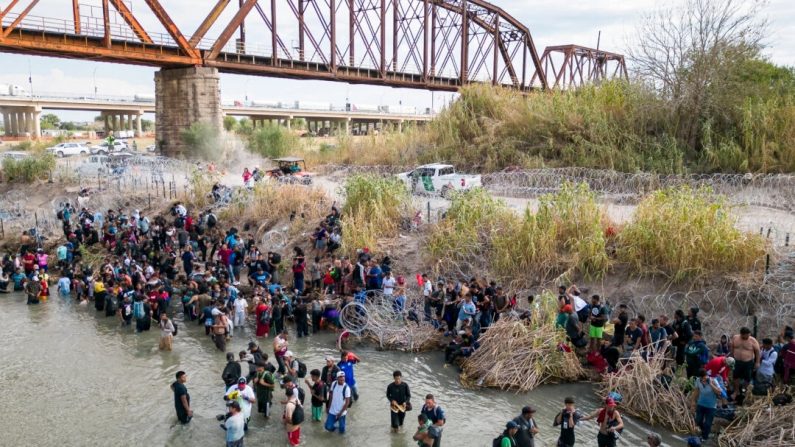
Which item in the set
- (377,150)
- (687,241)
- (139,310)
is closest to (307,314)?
(139,310)

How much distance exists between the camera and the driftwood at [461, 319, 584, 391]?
39.7ft

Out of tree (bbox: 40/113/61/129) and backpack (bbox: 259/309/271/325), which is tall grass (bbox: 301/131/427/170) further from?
tree (bbox: 40/113/61/129)

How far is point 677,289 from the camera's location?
14055 millimetres

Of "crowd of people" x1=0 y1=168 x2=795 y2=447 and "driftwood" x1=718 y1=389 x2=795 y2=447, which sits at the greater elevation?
"crowd of people" x1=0 y1=168 x2=795 y2=447

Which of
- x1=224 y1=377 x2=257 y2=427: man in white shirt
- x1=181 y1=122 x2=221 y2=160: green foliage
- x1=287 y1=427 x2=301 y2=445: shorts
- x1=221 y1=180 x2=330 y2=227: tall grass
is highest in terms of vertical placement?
x1=181 y1=122 x2=221 y2=160: green foliage

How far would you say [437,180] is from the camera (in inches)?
1006

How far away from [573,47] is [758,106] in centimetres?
5617

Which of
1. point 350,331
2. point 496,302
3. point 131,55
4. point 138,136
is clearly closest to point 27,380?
point 350,331

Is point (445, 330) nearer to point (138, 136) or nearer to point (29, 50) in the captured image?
point (29, 50)

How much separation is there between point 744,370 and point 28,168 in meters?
35.0

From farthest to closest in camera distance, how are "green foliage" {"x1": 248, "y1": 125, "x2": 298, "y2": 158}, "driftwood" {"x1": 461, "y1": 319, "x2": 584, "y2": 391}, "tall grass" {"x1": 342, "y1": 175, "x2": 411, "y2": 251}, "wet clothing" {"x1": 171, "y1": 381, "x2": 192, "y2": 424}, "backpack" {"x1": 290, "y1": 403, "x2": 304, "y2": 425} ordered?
"green foliage" {"x1": 248, "y1": 125, "x2": 298, "y2": 158}
"tall grass" {"x1": 342, "y1": 175, "x2": 411, "y2": 251}
"driftwood" {"x1": 461, "y1": 319, "x2": 584, "y2": 391}
"wet clothing" {"x1": 171, "y1": 381, "x2": 192, "y2": 424}
"backpack" {"x1": 290, "y1": 403, "x2": 304, "y2": 425}

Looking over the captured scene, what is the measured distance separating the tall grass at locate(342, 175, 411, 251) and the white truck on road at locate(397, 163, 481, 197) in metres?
4.00

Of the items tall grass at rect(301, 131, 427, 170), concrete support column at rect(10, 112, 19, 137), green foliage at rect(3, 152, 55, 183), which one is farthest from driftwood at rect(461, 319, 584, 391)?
concrete support column at rect(10, 112, 19, 137)

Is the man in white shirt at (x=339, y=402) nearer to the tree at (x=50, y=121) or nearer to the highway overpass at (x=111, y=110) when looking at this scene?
the highway overpass at (x=111, y=110)
